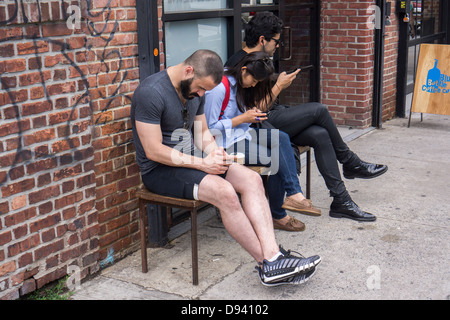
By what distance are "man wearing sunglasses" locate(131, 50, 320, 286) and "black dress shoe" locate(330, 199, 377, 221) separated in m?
1.16

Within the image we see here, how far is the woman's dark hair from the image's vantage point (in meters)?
4.11

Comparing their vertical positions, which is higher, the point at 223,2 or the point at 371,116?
the point at 223,2

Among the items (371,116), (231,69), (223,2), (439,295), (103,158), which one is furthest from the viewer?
(371,116)

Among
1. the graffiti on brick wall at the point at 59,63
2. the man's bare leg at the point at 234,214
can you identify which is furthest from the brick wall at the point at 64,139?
the man's bare leg at the point at 234,214

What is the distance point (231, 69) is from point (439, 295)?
1.98m

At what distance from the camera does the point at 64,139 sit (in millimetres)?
3430

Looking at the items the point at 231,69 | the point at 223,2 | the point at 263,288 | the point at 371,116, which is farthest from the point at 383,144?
the point at 263,288

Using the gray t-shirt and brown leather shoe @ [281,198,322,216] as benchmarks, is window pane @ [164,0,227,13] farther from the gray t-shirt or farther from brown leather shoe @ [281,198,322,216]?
brown leather shoe @ [281,198,322,216]

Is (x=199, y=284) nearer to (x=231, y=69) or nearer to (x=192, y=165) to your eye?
(x=192, y=165)

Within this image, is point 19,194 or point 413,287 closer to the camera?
point 19,194

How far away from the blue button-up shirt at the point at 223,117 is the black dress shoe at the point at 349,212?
92cm

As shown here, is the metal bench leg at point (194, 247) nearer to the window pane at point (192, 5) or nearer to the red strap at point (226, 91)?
the red strap at point (226, 91)

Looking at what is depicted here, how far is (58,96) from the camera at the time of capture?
11.0ft

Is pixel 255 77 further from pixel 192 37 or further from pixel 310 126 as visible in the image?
pixel 192 37
